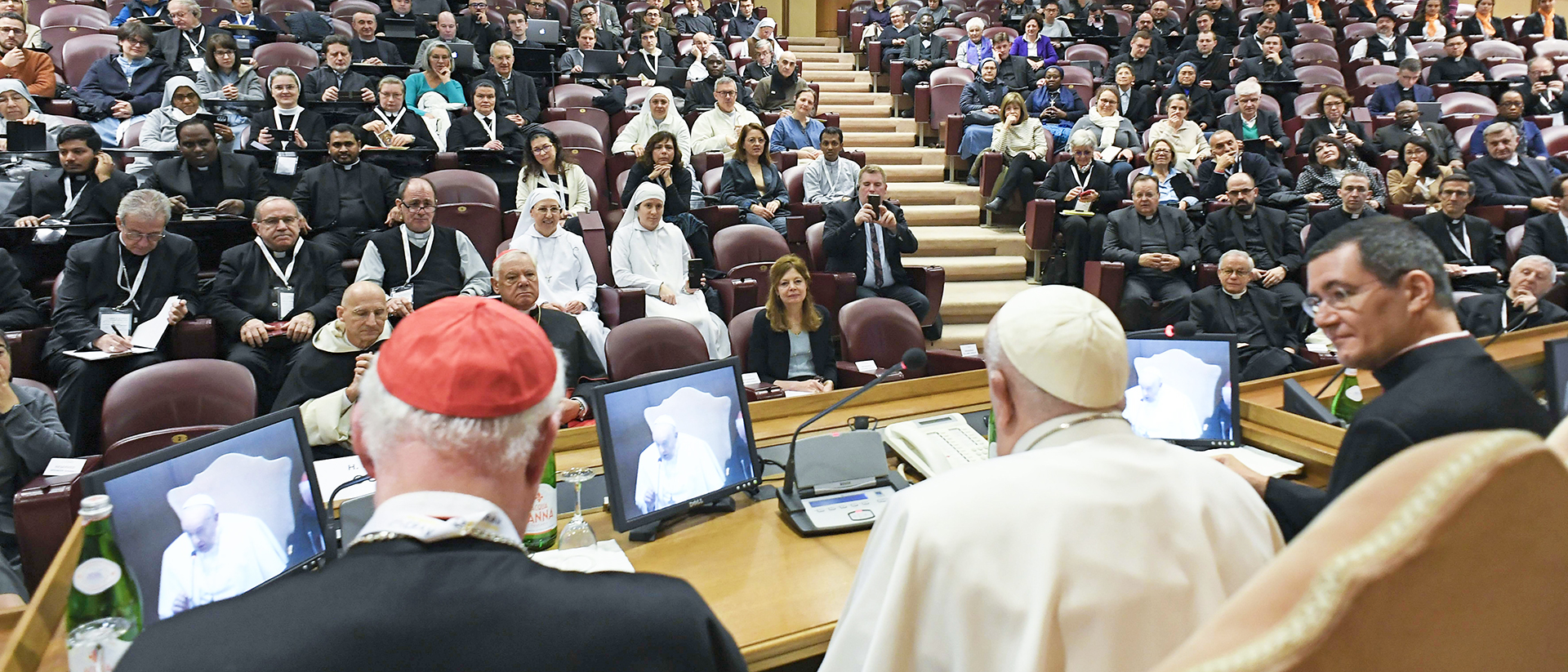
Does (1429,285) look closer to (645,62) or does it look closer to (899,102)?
(645,62)

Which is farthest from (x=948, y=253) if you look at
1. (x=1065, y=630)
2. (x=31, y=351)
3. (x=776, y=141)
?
(x=1065, y=630)

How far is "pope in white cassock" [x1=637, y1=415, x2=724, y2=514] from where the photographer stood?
210cm

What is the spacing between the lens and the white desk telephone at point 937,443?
7.93 feet

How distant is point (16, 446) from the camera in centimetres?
298

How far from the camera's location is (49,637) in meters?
1.56

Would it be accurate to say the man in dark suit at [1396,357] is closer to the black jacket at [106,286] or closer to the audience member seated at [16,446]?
the audience member seated at [16,446]

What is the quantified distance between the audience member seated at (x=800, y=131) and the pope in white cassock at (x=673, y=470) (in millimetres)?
5801

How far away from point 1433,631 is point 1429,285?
182 centimetres

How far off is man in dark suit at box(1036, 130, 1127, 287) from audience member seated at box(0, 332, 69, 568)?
5615mm

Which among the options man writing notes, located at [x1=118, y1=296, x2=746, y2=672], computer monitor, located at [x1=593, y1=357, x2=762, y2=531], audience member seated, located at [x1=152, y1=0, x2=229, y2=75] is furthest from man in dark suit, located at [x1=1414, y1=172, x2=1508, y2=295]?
audience member seated, located at [x1=152, y1=0, x2=229, y2=75]

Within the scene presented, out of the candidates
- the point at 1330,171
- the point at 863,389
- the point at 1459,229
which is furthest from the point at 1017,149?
the point at 863,389

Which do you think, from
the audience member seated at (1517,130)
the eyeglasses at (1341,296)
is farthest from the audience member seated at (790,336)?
the audience member seated at (1517,130)

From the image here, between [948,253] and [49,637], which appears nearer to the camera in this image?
[49,637]

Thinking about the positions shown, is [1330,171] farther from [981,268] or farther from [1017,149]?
[981,268]
